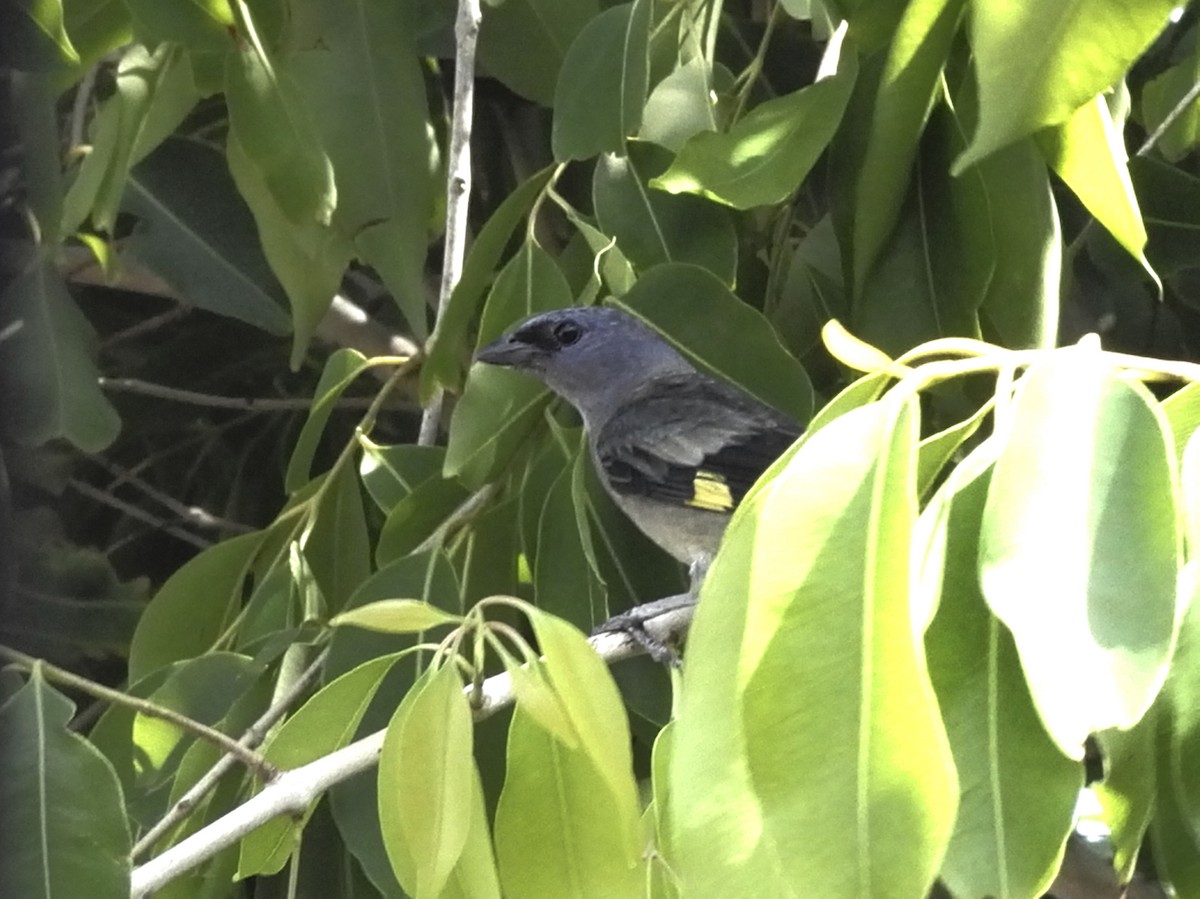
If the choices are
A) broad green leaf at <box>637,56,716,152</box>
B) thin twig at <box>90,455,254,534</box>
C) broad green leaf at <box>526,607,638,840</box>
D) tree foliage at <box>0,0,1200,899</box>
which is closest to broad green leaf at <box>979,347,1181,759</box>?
tree foliage at <box>0,0,1200,899</box>

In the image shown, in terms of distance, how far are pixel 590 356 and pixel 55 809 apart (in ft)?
2.86

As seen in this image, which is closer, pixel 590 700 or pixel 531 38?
pixel 590 700

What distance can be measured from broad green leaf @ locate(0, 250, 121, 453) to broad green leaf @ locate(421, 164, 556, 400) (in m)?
0.32

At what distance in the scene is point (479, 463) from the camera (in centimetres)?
111

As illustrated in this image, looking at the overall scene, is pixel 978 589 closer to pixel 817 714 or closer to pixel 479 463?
pixel 817 714

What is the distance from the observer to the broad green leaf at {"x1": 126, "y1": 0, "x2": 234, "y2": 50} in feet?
3.21

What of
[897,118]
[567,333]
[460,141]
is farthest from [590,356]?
[897,118]

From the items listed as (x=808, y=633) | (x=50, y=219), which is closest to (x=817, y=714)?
(x=808, y=633)

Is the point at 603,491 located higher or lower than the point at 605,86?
lower

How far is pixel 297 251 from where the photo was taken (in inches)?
45.3

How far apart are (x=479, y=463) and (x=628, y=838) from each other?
50cm

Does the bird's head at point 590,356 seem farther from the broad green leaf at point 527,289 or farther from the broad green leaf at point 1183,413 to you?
the broad green leaf at point 1183,413

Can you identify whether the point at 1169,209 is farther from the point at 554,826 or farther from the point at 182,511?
the point at 182,511

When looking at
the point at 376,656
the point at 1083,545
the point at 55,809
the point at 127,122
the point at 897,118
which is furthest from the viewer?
the point at 127,122
